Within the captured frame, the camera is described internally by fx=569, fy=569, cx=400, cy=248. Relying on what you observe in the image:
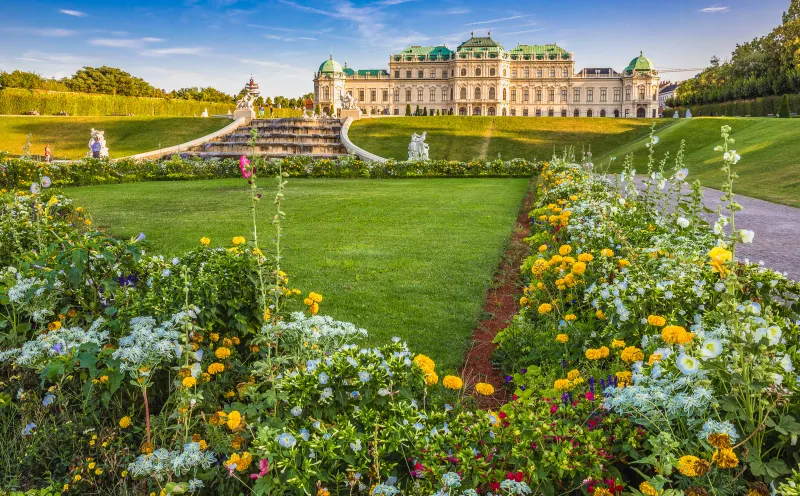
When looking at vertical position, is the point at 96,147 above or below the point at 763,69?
below

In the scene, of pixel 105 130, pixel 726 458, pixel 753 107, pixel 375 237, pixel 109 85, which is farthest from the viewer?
pixel 109 85

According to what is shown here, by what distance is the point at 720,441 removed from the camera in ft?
6.63

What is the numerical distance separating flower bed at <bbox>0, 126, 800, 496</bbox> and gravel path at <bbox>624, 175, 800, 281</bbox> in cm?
180

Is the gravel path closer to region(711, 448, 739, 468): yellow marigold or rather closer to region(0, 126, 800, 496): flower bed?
region(0, 126, 800, 496): flower bed

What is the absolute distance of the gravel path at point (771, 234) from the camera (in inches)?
265

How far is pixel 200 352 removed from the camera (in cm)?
312

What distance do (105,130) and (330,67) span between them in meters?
51.3

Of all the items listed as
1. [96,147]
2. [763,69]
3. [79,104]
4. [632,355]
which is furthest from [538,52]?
[632,355]

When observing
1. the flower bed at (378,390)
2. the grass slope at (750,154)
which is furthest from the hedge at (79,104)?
the flower bed at (378,390)

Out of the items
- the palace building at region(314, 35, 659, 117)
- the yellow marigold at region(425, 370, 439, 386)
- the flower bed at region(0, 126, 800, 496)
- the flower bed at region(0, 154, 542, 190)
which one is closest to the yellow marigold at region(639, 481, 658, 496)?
the flower bed at region(0, 126, 800, 496)

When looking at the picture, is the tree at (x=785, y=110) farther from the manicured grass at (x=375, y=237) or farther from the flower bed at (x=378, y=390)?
the flower bed at (x=378, y=390)

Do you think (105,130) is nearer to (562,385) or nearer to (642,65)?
(562,385)

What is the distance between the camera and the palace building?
83812 millimetres

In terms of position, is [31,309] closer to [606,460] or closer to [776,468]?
[606,460]
